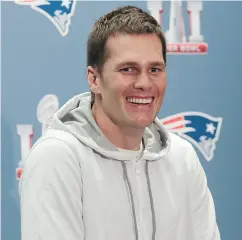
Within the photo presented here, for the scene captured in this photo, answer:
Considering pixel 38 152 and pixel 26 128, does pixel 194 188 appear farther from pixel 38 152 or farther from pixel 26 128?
pixel 26 128

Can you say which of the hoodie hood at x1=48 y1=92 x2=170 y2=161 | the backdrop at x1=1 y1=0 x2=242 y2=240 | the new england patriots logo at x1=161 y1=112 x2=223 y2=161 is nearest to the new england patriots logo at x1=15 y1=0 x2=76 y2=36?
the backdrop at x1=1 y1=0 x2=242 y2=240

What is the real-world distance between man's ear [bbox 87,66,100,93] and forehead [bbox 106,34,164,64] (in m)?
0.06

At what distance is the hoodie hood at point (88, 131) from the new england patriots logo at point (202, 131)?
0.82 meters

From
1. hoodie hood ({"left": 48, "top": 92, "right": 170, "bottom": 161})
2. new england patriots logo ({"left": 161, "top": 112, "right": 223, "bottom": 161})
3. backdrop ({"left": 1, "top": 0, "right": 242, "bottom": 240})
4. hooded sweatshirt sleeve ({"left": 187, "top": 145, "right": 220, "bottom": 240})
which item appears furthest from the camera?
new england patriots logo ({"left": 161, "top": 112, "right": 223, "bottom": 161})

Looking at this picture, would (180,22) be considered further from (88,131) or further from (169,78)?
(88,131)

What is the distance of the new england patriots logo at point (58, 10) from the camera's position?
2.02 meters

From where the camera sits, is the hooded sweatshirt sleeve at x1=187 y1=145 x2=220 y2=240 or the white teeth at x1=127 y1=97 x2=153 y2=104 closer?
the white teeth at x1=127 y1=97 x2=153 y2=104

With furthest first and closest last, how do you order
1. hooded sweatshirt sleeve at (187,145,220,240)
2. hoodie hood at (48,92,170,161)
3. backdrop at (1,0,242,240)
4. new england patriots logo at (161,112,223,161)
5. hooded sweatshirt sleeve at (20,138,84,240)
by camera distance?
new england patriots logo at (161,112,223,161) < backdrop at (1,0,242,240) < hooded sweatshirt sleeve at (187,145,220,240) < hoodie hood at (48,92,170,161) < hooded sweatshirt sleeve at (20,138,84,240)

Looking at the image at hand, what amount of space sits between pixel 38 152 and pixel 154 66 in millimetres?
304

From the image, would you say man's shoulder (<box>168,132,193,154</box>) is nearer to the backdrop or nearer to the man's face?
the man's face

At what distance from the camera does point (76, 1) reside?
6.68 ft

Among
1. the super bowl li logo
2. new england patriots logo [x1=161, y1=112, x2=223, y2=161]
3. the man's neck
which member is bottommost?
new england patriots logo [x1=161, y1=112, x2=223, y2=161]

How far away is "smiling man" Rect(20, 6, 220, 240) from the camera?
3.51 ft
